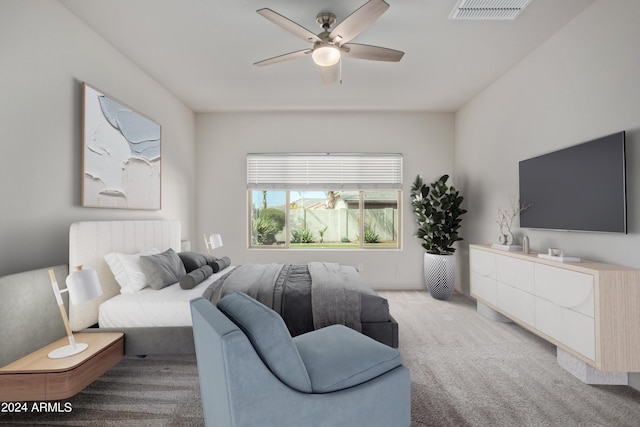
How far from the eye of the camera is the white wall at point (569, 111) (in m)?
2.13

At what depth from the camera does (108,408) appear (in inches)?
75.1

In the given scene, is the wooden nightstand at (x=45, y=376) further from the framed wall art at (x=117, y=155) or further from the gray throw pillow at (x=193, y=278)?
the framed wall art at (x=117, y=155)

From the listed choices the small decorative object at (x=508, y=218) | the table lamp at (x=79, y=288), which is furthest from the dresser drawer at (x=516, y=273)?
the table lamp at (x=79, y=288)

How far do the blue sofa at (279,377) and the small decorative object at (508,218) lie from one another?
7.91 ft

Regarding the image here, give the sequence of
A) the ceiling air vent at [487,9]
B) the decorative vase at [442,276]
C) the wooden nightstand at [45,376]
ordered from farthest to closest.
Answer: the decorative vase at [442,276] → the ceiling air vent at [487,9] → the wooden nightstand at [45,376]

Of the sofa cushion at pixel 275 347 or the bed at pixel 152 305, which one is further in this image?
the bed at pixel 152 305

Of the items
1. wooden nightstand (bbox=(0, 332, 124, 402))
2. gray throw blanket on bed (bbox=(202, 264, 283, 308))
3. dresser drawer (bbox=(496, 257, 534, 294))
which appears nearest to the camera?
wooden nightstand (bbox=(0, 332, 124, 402))

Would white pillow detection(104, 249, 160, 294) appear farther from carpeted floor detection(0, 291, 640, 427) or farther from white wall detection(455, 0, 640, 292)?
white wall detection(455, 0, 640, 292)

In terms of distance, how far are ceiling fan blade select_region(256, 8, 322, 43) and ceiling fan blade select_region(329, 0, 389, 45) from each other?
17cm

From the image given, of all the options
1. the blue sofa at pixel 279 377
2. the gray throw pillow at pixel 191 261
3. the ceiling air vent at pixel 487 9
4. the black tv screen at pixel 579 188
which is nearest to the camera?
the blue sofa at pixel 279 377

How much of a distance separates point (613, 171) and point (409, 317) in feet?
7.58

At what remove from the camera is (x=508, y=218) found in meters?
3.54

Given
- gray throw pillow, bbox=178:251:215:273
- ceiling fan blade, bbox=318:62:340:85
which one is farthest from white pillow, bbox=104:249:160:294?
ceiling fan blade, bbox=318:62:340:85

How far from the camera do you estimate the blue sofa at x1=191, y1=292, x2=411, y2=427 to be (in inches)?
45.8
